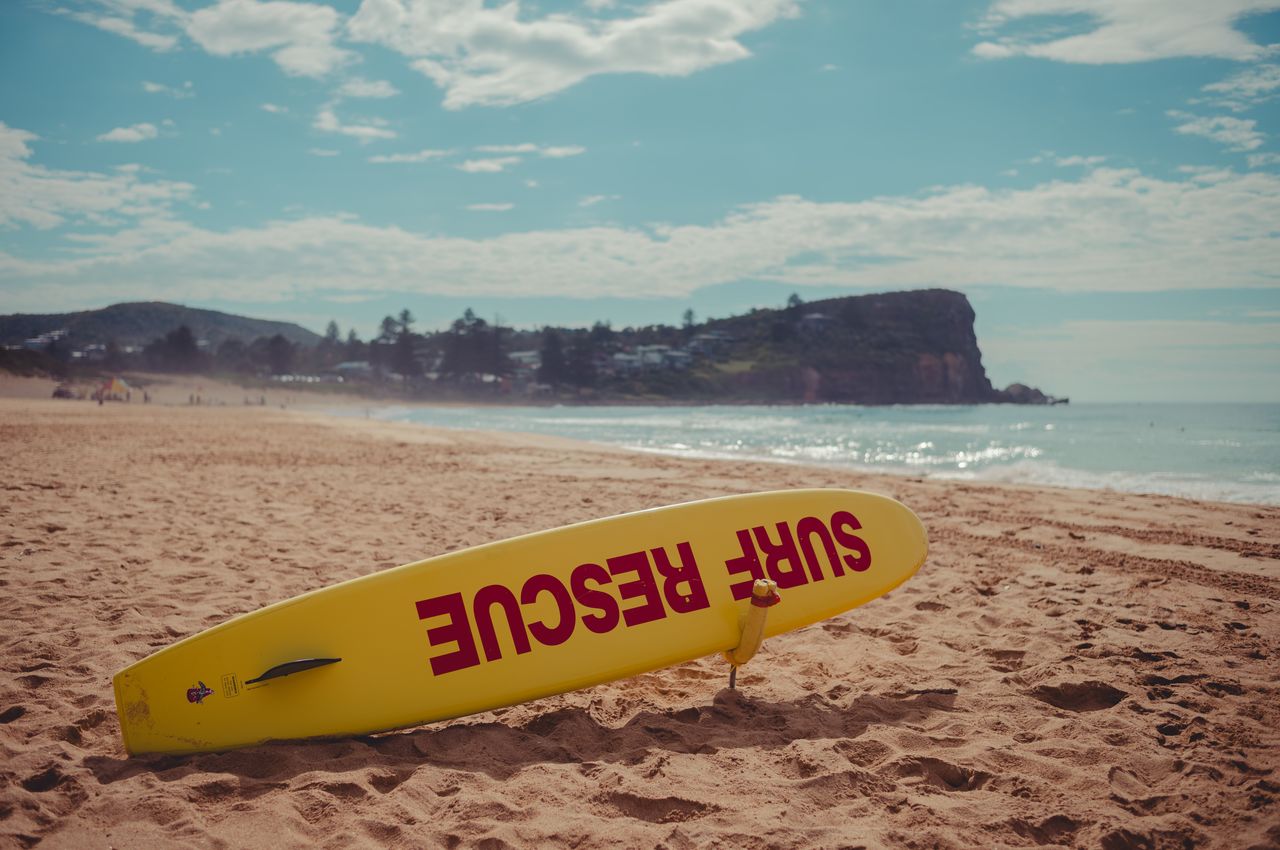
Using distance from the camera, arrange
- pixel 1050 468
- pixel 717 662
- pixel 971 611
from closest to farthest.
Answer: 1. pixel 717 662
2. pixel 971 611
3. pixel 1050 468

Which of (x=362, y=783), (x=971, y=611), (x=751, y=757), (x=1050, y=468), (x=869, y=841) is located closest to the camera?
(x=869, y=841)

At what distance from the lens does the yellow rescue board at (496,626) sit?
2916 millimetres

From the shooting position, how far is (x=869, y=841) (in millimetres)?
2166

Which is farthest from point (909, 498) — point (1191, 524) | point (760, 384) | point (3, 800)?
point (760, 384)

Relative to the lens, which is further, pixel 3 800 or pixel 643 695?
pixel 643 695

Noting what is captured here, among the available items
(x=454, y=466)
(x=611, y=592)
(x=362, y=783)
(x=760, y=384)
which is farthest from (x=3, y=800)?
(x=760, y=384)

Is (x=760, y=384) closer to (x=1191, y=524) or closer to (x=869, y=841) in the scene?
(x=1191, y=524)

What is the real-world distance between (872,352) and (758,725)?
9861cm

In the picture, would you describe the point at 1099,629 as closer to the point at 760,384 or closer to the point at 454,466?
the point at 454,466

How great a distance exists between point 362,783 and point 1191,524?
789 cm

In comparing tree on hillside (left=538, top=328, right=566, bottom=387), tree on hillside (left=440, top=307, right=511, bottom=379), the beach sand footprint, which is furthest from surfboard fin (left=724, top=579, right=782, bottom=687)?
tree on hillside (left=440, top=307, right=511, bottom=379)

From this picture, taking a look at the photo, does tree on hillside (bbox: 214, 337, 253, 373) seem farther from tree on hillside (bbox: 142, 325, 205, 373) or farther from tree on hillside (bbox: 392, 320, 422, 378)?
tree on hillside (bbox: 392, 320, 422, 378)

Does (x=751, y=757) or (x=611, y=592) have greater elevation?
(x=611, y=592)

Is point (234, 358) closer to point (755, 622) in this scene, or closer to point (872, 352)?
point (872, 352)
